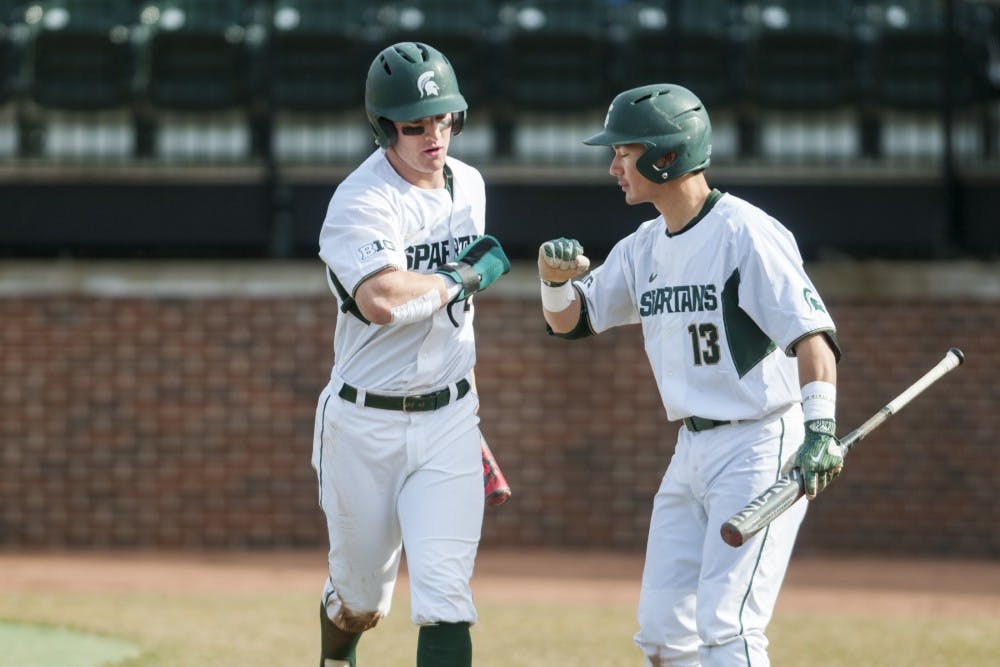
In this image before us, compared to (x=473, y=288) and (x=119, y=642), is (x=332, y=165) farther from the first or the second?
(x=473, y=288)

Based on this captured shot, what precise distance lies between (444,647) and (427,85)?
1.84m

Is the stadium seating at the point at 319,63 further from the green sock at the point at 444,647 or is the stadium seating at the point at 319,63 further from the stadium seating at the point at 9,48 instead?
the green sock at the point at 444,647

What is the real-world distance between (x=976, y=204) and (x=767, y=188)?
1.43m

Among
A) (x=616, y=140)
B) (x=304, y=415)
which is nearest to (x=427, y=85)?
(x=616, y=140)

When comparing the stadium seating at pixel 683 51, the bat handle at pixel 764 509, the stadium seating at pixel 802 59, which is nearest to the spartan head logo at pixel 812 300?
the bat handle at pixel 764 509

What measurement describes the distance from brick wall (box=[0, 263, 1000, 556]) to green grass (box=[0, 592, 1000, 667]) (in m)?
1.70

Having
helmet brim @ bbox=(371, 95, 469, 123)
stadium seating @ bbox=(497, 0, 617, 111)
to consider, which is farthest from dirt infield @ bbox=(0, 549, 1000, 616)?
helmet brim @ bbox=(371, 95, 469, 123)

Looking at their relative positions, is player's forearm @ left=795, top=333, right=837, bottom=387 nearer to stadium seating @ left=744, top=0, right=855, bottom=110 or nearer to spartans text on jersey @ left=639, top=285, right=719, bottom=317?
spartans text on jersey @ left=639, top=285, right=719, bottom=317

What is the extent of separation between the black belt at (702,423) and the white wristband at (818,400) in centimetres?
29

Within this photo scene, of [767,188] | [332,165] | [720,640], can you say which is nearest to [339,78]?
[332,165]

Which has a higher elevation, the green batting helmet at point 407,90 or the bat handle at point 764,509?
the green batting helmet at point 407,90

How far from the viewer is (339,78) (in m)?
11.6

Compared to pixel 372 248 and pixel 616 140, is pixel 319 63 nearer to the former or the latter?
pixel 372 248

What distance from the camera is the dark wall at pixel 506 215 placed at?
11.4 m
